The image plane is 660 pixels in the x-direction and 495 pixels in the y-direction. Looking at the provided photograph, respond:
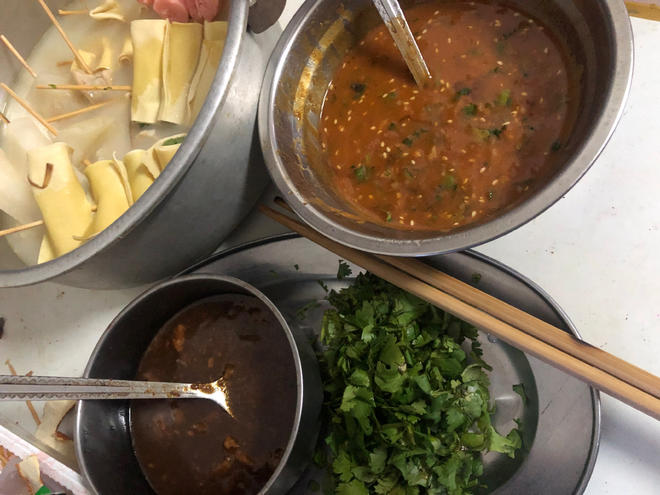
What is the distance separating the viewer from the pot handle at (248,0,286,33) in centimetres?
157

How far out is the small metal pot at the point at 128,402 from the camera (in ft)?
5.10

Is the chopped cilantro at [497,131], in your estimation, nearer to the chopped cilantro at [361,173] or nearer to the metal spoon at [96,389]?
the chopped cilantro at [361,173]

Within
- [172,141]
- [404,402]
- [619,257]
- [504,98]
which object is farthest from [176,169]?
[619,257]

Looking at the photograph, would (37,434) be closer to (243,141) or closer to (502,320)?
(243,141)

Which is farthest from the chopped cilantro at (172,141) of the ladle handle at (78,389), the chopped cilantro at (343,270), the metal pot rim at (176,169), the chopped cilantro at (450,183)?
the chopped cilantro at (450,183)

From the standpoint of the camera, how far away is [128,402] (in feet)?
6.27

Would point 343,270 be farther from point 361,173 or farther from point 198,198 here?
point 198,198

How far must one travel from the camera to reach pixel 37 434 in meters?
1.94

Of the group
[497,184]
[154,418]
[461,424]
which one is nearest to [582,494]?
[461,424]

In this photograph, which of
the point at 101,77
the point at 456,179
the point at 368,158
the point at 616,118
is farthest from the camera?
the point at 101,77

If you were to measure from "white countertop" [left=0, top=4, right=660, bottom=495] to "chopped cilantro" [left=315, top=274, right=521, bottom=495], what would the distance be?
0.33 metres

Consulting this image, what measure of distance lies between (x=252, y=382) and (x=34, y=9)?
74.2 inches

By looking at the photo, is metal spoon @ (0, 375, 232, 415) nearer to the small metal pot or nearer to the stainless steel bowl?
the small metal pot

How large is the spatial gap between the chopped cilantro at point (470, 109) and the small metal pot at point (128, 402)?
2.85ft
